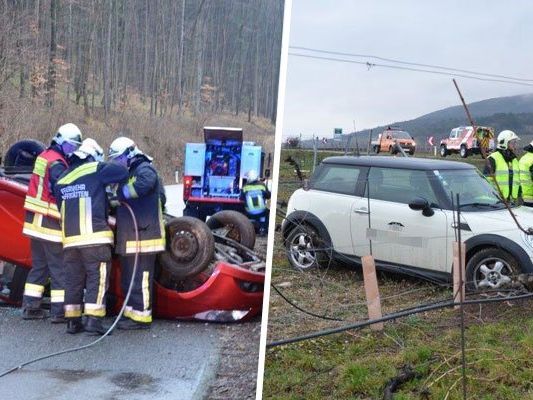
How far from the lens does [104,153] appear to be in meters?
1.51

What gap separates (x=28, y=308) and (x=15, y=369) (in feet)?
0.49

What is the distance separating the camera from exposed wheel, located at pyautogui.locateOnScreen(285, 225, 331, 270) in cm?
212

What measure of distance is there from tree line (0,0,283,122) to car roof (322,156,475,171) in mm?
614

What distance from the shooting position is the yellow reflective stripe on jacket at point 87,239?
1506 mm

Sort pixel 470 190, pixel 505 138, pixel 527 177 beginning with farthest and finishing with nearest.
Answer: pixel 527 177, pixel 505 138, pixel 470 190

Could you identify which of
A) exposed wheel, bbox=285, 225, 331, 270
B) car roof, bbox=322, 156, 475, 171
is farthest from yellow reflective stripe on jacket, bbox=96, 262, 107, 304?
car roof, bbox=322, 156, 475, 171

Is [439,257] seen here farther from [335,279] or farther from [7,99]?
[7,99]

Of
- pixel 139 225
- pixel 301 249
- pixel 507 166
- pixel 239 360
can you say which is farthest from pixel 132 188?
pixel 507 166

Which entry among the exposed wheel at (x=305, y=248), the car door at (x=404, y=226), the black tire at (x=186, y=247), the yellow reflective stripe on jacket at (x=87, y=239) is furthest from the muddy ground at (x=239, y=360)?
the car door at (x=404, y=226)

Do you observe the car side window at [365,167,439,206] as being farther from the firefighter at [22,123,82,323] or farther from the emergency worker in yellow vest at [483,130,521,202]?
the firefighter at [22,123,82,323]

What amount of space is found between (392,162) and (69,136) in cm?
111

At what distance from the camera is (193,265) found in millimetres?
1642

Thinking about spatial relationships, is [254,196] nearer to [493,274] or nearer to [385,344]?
[385,344]

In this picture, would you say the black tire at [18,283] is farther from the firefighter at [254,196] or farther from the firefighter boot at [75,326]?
the firefighter at [254,196]
